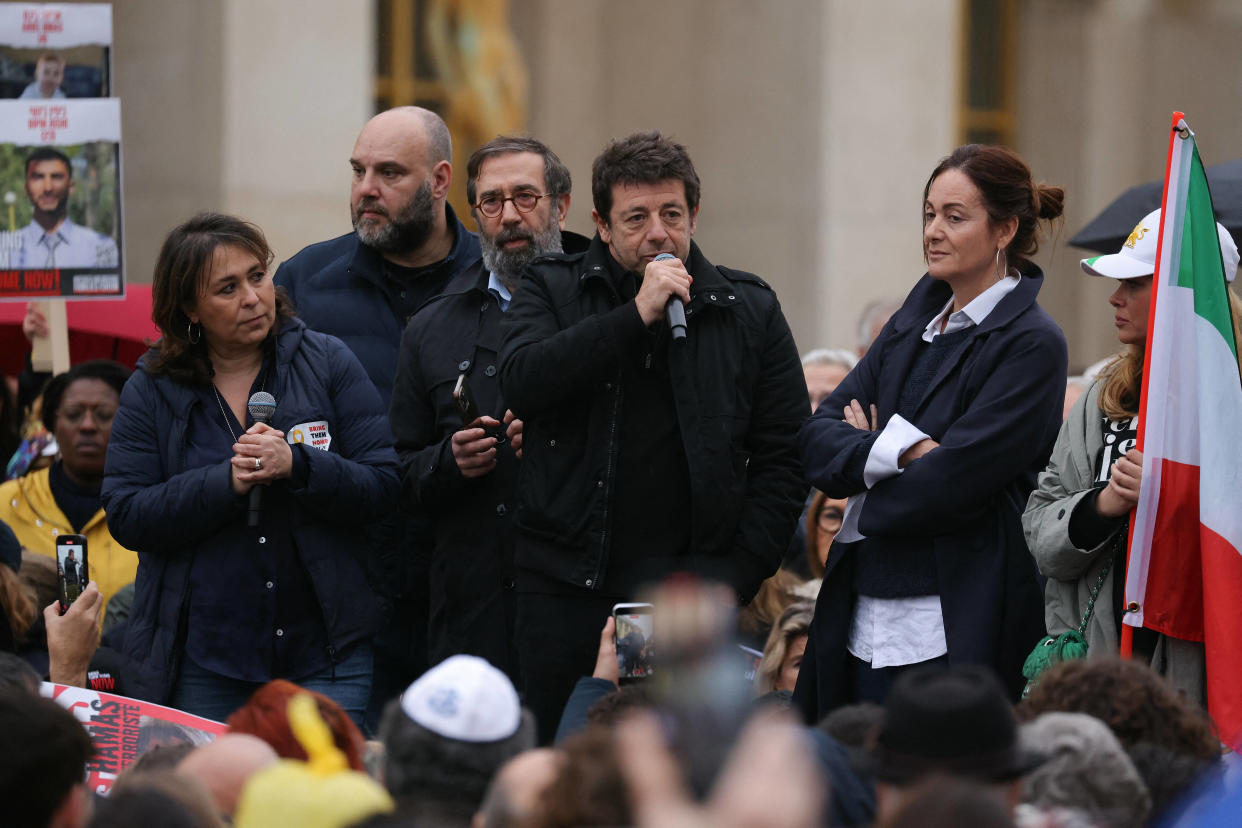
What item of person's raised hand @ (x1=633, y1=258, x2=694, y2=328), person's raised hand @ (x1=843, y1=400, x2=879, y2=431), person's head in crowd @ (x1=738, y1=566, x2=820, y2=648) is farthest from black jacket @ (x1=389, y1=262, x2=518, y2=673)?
person's head in crowd @ (x1=738, y1=566, x2=820, y2=648)

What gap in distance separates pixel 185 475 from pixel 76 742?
188 centimetres

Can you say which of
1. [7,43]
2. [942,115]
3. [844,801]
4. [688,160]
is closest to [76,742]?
[844,801]

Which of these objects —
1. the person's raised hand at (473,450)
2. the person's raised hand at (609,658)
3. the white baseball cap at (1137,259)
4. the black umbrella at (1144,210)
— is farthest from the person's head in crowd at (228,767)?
the black umbrella at (1144,210)

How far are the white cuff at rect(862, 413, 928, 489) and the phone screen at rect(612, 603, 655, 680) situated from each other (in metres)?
0.73

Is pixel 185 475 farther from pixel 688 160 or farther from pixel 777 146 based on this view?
pixel 777 146

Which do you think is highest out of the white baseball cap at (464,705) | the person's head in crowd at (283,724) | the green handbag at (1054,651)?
the white baseball cap at (464,705)

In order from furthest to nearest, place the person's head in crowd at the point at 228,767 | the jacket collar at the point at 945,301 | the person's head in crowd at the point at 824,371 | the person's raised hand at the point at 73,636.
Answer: the person's head in crowd at the point at 824,371, the person's raised hand at the point at 73,636, the jacket collar at the point at 945,301, the person's head in crowd at the point at 228,767

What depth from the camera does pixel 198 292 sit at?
5.04 m

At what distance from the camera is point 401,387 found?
546cm

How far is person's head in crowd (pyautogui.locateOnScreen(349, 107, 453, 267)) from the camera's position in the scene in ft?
19.5

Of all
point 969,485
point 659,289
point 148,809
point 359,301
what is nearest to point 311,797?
point 148,809

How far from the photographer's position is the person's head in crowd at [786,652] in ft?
18.6

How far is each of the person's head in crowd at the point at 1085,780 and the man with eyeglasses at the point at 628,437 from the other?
1.59 meters

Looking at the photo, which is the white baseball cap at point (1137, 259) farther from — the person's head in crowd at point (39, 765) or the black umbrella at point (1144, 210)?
the person's head in crowd at point (39, 765)
